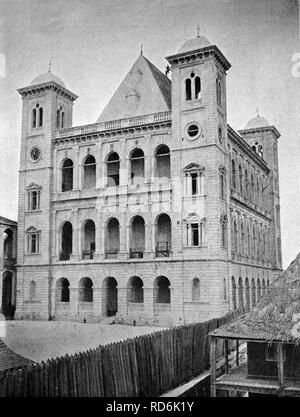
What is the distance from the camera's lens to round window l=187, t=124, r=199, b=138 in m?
36.7

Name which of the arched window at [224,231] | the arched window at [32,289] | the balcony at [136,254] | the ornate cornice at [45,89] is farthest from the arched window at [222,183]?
the arched window at [32,289]

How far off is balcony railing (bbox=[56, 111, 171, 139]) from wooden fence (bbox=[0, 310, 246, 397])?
62.8 feet

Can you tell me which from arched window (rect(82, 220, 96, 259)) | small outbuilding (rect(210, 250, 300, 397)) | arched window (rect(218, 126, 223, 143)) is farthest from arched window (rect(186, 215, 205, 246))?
small outbuilding (rect(210, 250, 300, 397))

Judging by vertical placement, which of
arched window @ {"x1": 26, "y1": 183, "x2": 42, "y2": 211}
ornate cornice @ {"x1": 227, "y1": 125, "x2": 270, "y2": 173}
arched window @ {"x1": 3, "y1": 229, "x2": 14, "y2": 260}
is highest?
ornate cornice @ {"x1": 227, "y1": 125, "x2": 270, "y2": 173}

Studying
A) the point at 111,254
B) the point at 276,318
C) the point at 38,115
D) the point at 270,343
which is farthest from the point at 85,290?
the point at 270,343

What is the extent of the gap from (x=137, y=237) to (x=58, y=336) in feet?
37.1

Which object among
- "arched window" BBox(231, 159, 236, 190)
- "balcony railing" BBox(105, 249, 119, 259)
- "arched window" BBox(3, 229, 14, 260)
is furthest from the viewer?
"arched window" BBox(231, 159, 236, 190)

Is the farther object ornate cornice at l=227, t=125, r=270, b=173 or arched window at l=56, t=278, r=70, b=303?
ornate cornice at l=227, t=125, r=270, b=173

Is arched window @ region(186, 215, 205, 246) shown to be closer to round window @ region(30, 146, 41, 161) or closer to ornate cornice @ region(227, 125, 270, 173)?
ornate cornice @ region(227, 125, 270, 173)

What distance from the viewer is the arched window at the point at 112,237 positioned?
1559 inches

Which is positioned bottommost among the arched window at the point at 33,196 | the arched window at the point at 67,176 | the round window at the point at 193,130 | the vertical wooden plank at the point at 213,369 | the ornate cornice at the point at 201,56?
the vertical wooden plank at the point at 213,369

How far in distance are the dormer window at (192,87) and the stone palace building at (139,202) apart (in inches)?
4.0

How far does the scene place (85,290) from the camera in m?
40.3

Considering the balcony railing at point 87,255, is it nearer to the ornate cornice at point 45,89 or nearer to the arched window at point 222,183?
the arched window at point 222,183
